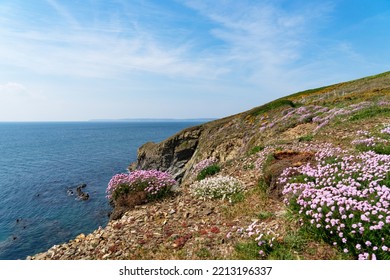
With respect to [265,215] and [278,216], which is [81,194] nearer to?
[265,215]

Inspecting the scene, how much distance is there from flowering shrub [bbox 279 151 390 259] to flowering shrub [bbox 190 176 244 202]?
7.72ft

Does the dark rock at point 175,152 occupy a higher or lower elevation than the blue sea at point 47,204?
higher

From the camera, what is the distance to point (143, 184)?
33.1 feet

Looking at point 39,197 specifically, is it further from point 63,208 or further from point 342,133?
point 342,133

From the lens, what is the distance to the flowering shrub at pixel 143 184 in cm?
990

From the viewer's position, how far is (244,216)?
7.41m

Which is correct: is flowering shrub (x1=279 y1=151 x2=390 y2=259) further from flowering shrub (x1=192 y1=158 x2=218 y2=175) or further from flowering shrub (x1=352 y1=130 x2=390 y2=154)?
flowering shrub (x1=192 y1=158 x2=218 y2=175)

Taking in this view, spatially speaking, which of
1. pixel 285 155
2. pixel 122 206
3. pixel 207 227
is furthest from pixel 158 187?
pixel 285 155

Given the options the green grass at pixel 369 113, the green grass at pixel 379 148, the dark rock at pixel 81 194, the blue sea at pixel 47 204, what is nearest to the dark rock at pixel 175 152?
the blue sea at pixel 47 204

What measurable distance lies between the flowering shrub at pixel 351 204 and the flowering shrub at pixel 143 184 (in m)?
4.64

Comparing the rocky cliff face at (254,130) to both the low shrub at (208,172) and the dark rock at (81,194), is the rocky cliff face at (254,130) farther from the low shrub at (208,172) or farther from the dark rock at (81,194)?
the dark rock at (81,194)

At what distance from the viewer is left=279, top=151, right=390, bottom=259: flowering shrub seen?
4.51 m

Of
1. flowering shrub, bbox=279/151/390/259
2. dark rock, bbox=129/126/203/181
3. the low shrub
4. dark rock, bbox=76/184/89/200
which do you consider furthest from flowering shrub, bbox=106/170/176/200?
dark rock, bbox=76/184/89/200
